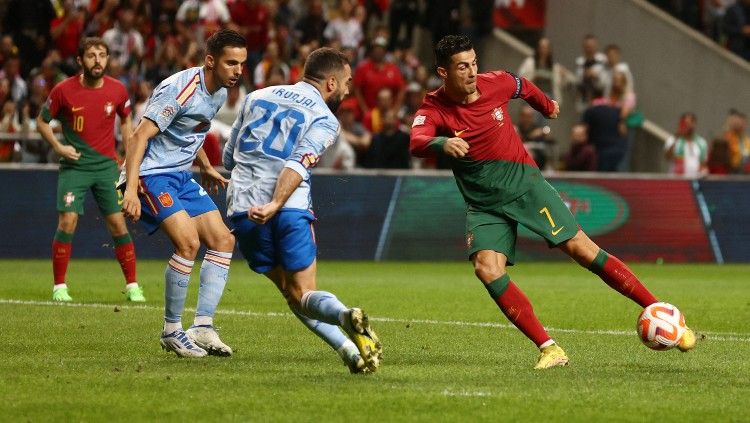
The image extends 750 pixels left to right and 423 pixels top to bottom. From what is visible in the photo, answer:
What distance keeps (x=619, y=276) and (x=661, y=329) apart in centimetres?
50

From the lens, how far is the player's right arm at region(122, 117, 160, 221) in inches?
364

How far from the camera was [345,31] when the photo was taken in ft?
82.3

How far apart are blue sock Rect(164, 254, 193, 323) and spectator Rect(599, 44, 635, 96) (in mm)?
15509

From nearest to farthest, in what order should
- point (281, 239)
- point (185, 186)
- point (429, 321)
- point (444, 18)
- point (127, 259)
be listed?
1. point (281, 239)
2. point (185, 186)
3. point (429, 321)
4. point (127, 259)
5. point (444, 18)

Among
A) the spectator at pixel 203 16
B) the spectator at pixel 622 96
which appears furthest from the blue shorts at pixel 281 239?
the spectator at pixel 622 96

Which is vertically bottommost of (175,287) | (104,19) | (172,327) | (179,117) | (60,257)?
(104,19)

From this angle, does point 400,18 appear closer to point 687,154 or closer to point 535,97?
point 687,154

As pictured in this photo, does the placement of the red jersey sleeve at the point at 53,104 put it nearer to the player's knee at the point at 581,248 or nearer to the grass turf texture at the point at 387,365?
the grass turf texture at the point at 387,365

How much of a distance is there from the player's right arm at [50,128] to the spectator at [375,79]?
10.2 m

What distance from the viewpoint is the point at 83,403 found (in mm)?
7387

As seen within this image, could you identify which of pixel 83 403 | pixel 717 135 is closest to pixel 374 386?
pixel 83 403

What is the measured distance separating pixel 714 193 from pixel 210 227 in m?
13.1

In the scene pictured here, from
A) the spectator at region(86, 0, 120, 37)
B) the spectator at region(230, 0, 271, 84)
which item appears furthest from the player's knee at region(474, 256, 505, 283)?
the spectator at region(86, 0, 120, 37)

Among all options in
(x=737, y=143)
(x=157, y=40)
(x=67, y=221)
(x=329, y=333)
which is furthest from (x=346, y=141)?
(x=329, y=333)
